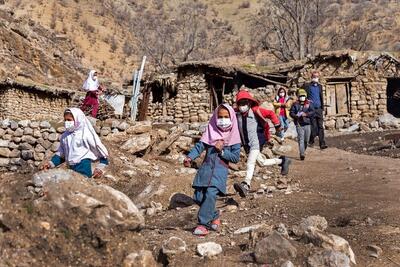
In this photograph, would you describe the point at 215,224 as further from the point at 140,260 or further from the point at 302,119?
the point at 302,119

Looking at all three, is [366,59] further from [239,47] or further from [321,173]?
[239,47]

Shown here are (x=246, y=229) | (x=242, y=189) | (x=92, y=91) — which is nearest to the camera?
(x=246, y=229)

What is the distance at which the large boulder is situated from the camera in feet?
11.9

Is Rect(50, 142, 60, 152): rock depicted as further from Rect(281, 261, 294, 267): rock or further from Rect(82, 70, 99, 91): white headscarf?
Rect(281, 261, 294, 267): rock

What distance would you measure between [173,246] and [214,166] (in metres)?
1.07

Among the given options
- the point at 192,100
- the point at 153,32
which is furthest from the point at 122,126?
the point at 153,32

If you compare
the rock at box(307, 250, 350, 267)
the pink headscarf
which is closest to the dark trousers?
the pink headscarf

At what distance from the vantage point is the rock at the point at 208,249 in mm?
4000

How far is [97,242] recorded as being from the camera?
3.56m

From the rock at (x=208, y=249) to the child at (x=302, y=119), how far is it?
5.41 m

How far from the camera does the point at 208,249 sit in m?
4.05

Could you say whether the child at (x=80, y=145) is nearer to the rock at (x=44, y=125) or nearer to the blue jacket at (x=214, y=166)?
the blue jacket at (x=214, y=166)

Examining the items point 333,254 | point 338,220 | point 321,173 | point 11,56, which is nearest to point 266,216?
point 338,220

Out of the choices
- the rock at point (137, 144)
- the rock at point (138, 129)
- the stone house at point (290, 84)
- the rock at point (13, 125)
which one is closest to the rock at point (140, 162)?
the rock at point (137, 144)
